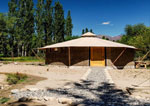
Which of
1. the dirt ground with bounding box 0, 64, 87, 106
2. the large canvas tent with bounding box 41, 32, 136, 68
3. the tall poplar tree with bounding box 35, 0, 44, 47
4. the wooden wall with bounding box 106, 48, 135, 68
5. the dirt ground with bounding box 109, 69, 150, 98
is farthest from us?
the tall poplar tree with bounding box 35, 0, 44, 47

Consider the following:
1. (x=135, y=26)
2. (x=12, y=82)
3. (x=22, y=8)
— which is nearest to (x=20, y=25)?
(x=22, y=8)

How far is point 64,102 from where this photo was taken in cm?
422

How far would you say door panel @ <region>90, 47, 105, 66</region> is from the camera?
1458cm

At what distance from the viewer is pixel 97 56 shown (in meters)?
14.7

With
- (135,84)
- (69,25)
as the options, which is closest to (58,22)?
(69,25)

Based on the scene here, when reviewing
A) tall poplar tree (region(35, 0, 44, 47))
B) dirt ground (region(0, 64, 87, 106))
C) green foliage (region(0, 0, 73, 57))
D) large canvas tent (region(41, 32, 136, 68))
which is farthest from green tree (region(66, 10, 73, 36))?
dirt ground (region(0, 64, 87, 106))

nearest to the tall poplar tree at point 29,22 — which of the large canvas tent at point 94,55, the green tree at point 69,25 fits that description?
the green tree at point 69,25

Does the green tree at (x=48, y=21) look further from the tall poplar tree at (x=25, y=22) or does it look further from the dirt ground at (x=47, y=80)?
the dirt ground at (x=47, y=80)

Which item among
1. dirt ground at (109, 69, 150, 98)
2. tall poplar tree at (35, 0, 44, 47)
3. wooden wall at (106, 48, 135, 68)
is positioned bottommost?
dirt ground at (109, 69, 150, 98)

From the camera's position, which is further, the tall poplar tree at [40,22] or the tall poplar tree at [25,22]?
the tall poplar tree at [40,22]

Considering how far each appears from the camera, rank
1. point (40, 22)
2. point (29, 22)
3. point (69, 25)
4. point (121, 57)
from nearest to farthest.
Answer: point (121, 57), point (40, 22), point (29, 22), point (69, 25)

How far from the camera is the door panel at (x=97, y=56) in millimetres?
14578

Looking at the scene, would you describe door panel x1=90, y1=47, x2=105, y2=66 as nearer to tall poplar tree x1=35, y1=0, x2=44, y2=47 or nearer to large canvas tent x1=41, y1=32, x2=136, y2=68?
large canvas tent x1=41, y1=32, x2=136, y2=68

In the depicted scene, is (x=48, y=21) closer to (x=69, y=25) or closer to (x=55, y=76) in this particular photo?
(x=69, y=25)
